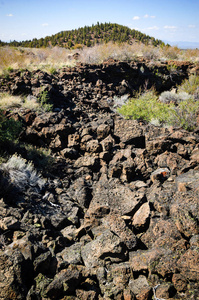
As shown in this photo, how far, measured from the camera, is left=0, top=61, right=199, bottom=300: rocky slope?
201cm

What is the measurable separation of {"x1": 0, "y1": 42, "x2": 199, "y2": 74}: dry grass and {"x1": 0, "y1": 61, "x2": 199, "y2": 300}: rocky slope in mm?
2849

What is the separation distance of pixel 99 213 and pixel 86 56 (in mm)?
9570

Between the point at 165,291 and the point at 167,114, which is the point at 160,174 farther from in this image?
the point at 167,114

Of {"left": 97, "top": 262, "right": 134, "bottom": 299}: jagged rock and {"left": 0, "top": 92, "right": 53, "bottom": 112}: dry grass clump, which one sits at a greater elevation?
{"left": 0, "top": 92, "right": 53, "bottom": 112}: dry grass clump

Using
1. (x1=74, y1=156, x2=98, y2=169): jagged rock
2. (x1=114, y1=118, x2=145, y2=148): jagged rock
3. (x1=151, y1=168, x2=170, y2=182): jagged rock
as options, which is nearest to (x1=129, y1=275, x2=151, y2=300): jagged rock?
(x1=151, y1=168, x2=170, y2=182): jagged rock

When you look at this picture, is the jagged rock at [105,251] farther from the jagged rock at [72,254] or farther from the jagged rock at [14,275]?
the jagged rock at [14,275]

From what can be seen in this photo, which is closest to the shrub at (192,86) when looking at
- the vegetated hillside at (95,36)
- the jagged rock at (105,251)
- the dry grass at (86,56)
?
the dry grass at (86,56)

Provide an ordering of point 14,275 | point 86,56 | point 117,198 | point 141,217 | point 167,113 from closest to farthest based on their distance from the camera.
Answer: point 14,275 → point 141,217 → point 117,198 → point 167,113 → point 86,56

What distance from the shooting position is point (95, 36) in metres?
29.1

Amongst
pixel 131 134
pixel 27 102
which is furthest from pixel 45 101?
pixel 131 134

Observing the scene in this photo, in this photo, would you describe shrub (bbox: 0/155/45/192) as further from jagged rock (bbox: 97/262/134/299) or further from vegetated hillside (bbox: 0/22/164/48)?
vegetated hillside (bbox: 0/22/164/48)

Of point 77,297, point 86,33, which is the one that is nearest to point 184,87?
point 77,297

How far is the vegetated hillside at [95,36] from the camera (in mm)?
26469

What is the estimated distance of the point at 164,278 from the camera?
2.11 meters
